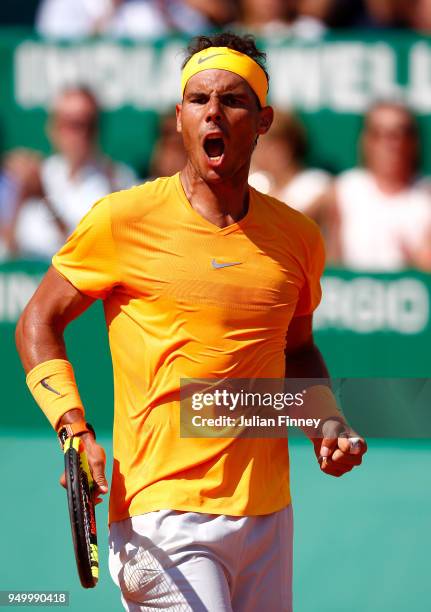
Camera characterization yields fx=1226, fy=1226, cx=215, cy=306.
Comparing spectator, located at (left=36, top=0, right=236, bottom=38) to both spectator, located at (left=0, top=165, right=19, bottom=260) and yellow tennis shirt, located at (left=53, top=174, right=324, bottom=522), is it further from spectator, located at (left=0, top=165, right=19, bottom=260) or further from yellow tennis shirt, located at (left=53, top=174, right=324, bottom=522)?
yellow tennis shirt, located at (left=53, top=174, right=324, bottom=522)

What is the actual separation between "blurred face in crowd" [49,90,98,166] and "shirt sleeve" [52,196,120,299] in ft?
15.3

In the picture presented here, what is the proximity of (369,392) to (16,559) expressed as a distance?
2484 mm

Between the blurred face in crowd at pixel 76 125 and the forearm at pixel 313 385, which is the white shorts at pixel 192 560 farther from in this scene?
the blurred face in crowd at pixel 76 125

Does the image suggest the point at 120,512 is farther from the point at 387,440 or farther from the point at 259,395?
the point at 387,440

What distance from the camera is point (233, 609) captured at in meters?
3.29

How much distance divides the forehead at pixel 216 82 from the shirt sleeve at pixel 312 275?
49 cm

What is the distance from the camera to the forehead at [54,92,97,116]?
7.84m

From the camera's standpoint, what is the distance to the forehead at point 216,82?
10.8 ft

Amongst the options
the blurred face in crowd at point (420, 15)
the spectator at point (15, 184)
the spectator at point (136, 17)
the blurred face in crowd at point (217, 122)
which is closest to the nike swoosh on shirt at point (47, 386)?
the blurred face in crowd at point (217, 122)

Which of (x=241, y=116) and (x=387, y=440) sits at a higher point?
(x=241, y=116)

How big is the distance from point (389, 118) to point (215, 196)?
4.55 m

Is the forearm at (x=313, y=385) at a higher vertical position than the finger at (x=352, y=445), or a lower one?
higher

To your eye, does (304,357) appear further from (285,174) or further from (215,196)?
(285,174)

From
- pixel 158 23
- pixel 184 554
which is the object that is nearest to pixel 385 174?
pixel 158 23
